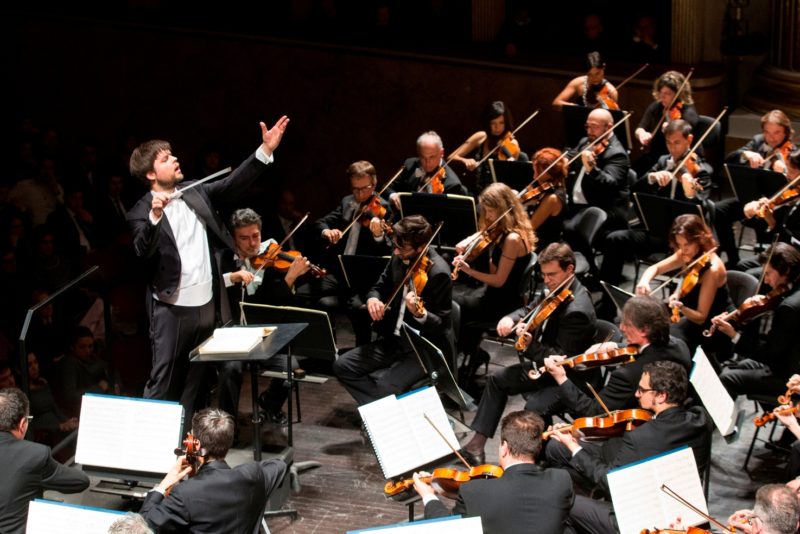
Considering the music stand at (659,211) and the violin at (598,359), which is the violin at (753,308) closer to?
the violin at (598,359)

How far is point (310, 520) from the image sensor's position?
5668mm

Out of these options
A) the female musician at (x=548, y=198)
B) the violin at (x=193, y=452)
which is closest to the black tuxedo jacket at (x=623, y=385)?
the violin at (x=193, y=452)

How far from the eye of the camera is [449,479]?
4836 mm

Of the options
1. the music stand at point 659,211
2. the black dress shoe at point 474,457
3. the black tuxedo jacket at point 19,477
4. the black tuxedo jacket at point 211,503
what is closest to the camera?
the black tuxedo jacket at point 211,503

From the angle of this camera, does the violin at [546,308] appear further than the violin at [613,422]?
Yes

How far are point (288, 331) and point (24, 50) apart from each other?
7.85 m

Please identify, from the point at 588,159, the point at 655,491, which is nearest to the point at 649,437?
the point at 655,491

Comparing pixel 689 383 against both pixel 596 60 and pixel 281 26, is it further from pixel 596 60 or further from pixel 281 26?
pixel 281 26

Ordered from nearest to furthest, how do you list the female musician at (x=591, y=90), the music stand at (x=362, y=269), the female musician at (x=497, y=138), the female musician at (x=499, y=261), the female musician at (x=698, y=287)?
the female musician at (x=698, y=287) → the music stand at (x=362, y=269) → the female musician at (x=499, y=261) → the female musician at (x=497, y=138) → the female musician at (x=591, y=90)

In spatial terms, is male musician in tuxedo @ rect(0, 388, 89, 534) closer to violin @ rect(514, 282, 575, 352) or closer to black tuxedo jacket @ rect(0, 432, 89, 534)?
black tuxedo jacket @ rect(0, 432, 89, 534)

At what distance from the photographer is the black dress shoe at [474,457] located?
5.79 m

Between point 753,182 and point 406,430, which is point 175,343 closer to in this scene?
point 406,430

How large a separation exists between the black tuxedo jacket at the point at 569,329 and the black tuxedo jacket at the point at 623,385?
13.4 inches

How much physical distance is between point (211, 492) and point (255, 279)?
6.83ft
